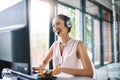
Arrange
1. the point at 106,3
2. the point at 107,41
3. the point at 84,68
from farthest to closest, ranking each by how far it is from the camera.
Answer: the point at 107,41 < the point at 106,3 < the point at 84,68

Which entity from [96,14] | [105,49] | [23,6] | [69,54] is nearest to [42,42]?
[69,54]

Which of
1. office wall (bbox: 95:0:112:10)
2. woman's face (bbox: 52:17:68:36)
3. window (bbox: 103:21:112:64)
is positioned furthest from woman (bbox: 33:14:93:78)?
window (bbox: 103:21:112:64)

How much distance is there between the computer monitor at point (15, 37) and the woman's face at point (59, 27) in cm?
44

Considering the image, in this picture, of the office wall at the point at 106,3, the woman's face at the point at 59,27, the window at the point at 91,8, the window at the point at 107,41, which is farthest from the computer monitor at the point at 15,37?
the window at the point at 107,41

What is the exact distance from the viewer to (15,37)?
976mm

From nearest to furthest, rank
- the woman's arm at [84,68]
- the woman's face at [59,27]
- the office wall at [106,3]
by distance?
the woman's arm at [84,68] < the woman's face at [59,27] < the office wall at [106,3]

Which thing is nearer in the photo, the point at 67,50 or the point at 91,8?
the point at 67,50

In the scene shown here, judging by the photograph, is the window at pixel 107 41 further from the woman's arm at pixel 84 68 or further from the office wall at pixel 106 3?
the woman's arm at pixel 84 68

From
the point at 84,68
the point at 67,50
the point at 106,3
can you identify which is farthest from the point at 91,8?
the point at 84,68

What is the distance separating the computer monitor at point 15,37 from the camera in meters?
0.87

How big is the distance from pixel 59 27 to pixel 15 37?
55cm

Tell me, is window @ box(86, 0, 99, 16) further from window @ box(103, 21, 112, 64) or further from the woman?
the woman

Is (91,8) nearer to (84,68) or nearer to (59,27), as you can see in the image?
(59,27)

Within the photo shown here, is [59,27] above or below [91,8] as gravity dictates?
below
